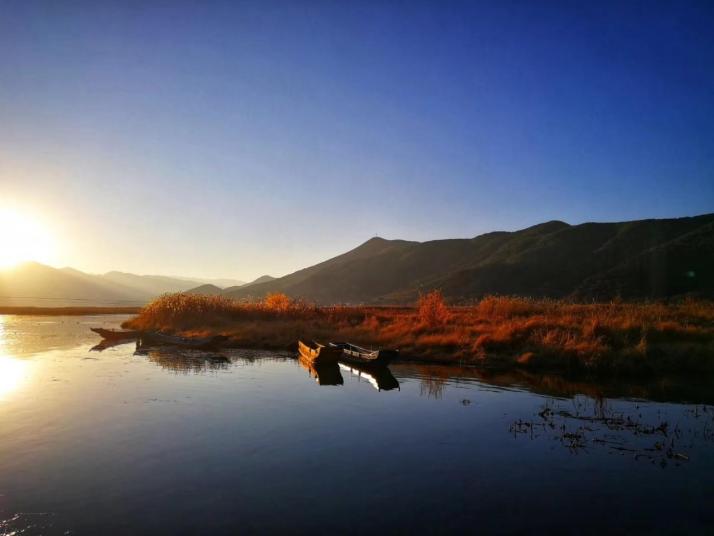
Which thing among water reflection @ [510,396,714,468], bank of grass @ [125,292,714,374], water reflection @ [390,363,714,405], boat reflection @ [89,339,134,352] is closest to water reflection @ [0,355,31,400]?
boat reflection @ [89,339,134,352]

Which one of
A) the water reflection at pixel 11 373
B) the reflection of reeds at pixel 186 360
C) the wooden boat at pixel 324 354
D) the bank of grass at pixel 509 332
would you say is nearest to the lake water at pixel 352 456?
the water reflection at pixel 11 373

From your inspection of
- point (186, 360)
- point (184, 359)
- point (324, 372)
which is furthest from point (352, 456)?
point (184, 359)

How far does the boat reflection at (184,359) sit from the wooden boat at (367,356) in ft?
22.2

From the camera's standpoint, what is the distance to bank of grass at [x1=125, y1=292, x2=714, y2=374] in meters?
25.6

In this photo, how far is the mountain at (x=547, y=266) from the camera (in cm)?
8969

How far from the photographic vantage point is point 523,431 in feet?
49.5

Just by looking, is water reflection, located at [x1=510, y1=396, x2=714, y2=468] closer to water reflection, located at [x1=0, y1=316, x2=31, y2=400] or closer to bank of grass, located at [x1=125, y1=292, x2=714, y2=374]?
bank of grass, located at [x1=125, y1=292, x2=714, y2=374]

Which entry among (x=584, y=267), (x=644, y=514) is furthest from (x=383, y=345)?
(x=584, y=267)

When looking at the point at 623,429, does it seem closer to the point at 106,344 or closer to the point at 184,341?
the point at 184,341

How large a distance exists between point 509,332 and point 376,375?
965 cm

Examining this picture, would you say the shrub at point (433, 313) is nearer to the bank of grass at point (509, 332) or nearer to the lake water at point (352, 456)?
the bank of grass at point (509, 332)

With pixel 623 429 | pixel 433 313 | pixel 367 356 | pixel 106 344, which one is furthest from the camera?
pixel 106 344

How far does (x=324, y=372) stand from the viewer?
85.1ft

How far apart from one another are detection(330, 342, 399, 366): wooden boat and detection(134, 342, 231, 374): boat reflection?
676 centimetres
